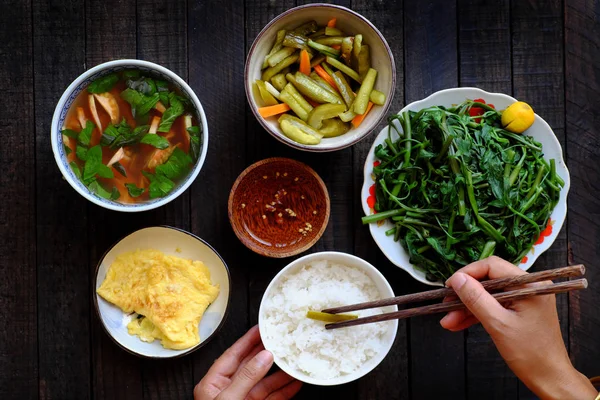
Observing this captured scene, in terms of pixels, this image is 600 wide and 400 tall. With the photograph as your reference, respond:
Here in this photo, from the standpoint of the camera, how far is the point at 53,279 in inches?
96.3

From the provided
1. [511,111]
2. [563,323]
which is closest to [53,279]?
[511,111]

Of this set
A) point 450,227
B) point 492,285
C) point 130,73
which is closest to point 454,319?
point 492,285

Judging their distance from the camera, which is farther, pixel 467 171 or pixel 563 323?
pixel 563 323

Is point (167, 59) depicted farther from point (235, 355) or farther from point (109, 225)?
point (235, 355)

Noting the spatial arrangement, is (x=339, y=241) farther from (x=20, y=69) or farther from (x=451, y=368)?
(x=20, y=69)

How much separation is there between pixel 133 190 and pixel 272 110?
60 cm

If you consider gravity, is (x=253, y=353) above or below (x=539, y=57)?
below

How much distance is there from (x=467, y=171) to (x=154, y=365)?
1.48 meters

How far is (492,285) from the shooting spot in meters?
1.93

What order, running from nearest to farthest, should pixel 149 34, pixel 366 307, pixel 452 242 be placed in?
pixel 366 307 < pixel 452 242 < pixel 149 34

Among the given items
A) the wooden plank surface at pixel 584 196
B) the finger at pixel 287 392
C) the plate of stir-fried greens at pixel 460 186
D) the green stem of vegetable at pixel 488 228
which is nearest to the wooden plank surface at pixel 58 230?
the finger at pixel 287 392

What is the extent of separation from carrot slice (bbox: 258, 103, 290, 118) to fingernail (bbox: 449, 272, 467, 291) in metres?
0.88

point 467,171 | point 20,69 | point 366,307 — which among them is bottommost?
point 366,307

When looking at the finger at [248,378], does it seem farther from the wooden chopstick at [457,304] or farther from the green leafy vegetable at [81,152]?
the green leafy vegetable at [81,152]
